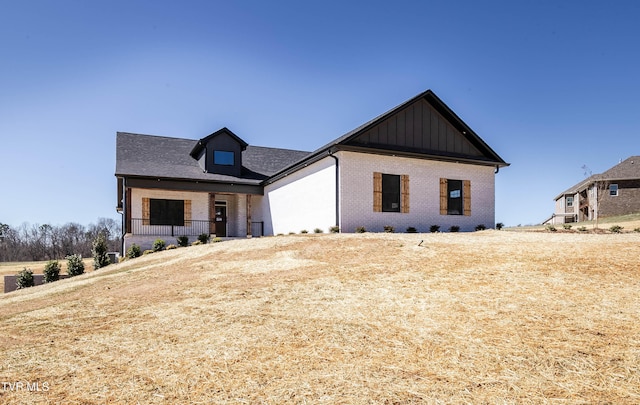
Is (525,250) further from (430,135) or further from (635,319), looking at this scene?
(430,135)

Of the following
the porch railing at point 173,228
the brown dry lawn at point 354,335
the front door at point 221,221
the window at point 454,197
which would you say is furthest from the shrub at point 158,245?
the window at point 454,197

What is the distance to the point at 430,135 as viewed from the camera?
19562 mm

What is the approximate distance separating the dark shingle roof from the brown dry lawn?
12.5m

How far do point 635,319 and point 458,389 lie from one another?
3582 millimetres

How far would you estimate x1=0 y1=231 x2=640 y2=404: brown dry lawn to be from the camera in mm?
4191

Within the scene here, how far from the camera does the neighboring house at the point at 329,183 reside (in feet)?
58.3

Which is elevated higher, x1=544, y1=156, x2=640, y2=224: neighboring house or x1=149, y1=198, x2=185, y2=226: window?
x1=544, y1=156, x2=640, y2=224: neighboring house

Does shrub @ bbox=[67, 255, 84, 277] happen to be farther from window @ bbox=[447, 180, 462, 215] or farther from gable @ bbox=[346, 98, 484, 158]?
window @ bbox=[447, 180, 462, 215]

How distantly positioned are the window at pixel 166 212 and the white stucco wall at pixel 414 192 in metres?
10.9

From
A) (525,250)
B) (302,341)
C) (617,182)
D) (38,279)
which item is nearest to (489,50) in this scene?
(525,250)

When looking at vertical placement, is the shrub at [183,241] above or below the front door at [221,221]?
below

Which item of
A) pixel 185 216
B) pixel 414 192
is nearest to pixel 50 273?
pixel 185 216

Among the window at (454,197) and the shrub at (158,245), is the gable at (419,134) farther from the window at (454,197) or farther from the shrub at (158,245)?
the shrub at (158,245)

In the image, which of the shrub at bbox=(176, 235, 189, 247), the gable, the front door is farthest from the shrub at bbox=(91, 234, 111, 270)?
the gable
